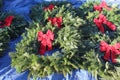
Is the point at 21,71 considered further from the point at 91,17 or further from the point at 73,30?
the point at 91,17

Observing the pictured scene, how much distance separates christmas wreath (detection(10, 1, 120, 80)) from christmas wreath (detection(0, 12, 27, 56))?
33 cm

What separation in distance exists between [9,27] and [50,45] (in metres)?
0.89

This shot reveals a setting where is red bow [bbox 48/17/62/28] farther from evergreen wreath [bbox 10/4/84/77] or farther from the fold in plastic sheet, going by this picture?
the fold in plastic sheet

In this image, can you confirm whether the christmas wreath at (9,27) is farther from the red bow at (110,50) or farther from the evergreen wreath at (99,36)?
the red bow at (110,50)

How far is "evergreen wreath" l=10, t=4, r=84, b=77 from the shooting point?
4.30m

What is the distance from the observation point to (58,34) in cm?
489

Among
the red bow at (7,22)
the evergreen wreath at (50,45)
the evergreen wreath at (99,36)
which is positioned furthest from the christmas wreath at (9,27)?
the evergreen wreath at (99,36)

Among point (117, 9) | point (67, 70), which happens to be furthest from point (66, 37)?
point (117, 9)

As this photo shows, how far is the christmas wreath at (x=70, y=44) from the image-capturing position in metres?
4.33

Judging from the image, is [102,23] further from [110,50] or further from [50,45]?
[50,45]

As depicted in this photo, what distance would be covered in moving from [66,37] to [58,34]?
20 cm

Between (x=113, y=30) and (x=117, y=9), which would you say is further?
(x=117, y=9)

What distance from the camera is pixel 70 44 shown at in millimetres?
4594

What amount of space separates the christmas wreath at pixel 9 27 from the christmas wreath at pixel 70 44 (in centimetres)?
33
